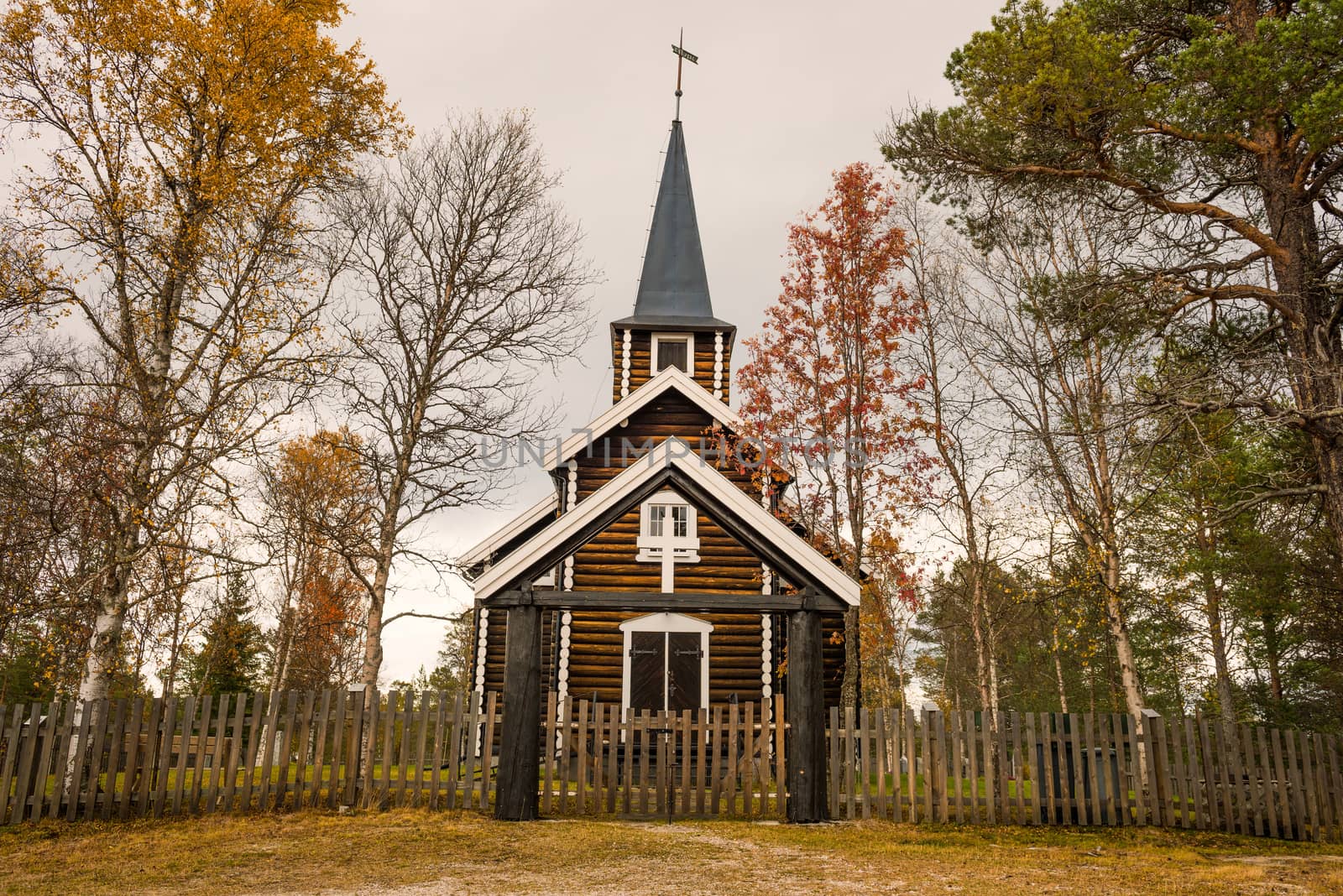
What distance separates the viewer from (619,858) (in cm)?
827

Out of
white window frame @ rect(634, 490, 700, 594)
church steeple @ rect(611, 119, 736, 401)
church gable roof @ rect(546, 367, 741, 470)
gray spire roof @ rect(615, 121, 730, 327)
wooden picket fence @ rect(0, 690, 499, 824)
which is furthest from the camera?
gray spire roof @ rect(615, 121, 730, 327)

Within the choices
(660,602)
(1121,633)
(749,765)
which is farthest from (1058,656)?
(660,602)

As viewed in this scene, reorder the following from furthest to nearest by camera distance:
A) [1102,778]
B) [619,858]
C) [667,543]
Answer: [667,543], [1102,778], [619,858]

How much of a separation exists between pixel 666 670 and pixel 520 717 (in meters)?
8.28

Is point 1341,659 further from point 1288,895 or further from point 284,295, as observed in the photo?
point 284,295

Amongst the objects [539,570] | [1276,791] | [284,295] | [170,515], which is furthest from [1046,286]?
[170,515]

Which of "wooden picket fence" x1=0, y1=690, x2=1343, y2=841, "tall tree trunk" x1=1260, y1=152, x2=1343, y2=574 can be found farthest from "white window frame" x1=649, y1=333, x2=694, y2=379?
"tall tree trunk" x1=1260, y1=152, x2=1343, y2=574

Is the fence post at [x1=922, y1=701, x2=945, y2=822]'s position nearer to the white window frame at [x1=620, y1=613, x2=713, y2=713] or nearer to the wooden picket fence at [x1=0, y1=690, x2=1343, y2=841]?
the wooden picket fence at [x1=0, y1=690, x2=1343, y2=841]

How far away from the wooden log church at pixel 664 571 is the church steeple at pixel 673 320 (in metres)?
0.05

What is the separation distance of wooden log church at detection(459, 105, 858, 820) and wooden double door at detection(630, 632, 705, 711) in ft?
0.10

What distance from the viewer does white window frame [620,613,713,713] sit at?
18469mm

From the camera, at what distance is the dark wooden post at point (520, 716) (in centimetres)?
1045

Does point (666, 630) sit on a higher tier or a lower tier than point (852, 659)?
higher

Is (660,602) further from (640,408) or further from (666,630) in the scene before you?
(640,408)
